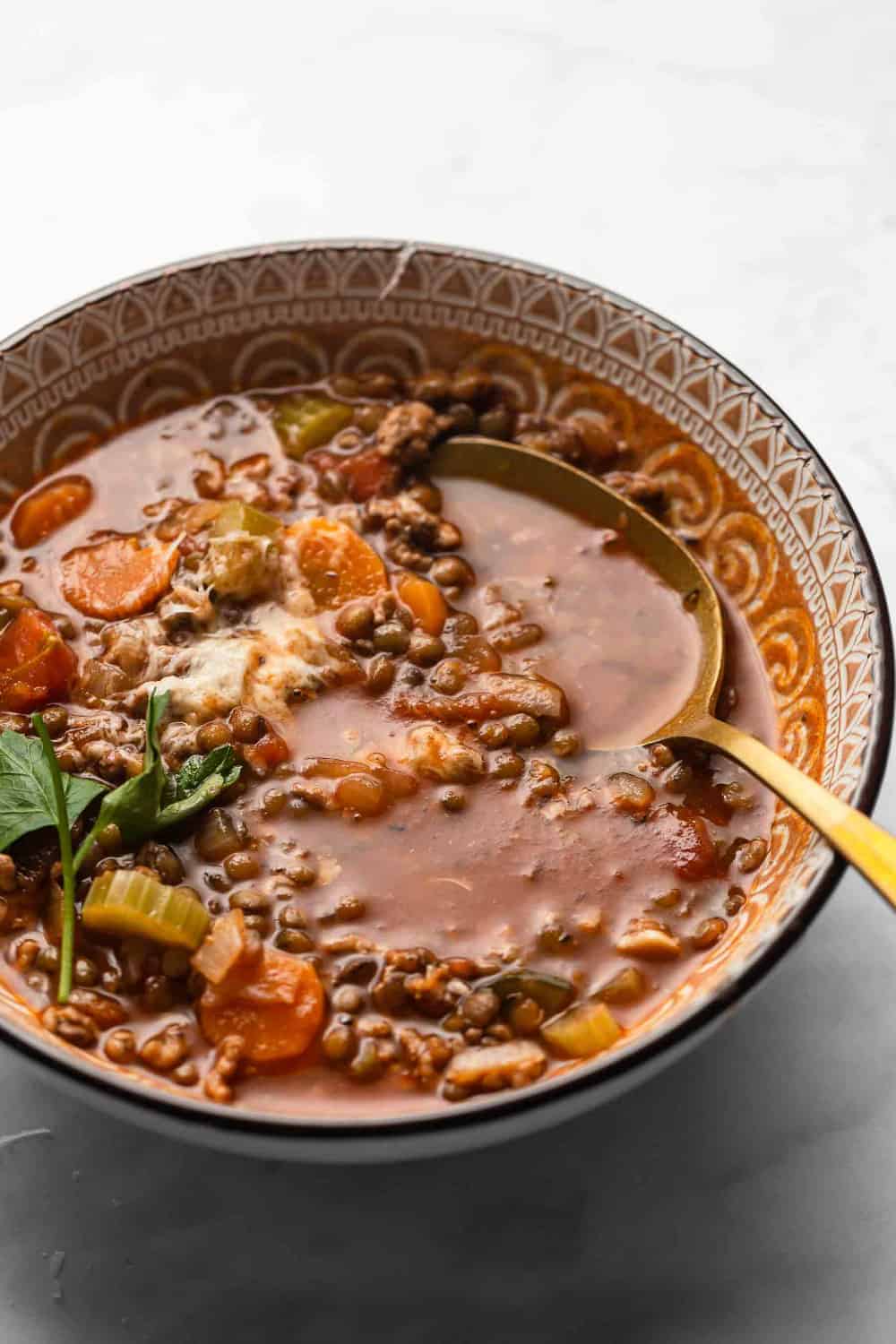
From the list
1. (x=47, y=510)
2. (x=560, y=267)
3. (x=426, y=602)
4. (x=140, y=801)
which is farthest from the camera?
(x=560, y=267)

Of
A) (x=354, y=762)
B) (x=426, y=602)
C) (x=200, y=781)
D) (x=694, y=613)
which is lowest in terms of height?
(x=200, y=781)

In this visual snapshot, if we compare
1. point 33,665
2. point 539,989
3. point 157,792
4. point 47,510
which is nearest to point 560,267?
point 47,510

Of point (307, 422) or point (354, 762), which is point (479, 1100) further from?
point (307, 422)

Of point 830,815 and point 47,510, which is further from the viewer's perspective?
point 47,510

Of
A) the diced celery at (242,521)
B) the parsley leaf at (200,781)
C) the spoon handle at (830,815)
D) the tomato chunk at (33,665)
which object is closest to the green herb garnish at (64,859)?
the parsley leaf at (200,781)

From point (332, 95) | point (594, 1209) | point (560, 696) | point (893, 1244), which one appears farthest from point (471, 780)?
point (332, 95)

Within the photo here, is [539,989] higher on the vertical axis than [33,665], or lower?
lower

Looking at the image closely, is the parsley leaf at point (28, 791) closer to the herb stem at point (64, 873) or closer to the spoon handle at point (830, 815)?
the herb stem at point (64, 873)
